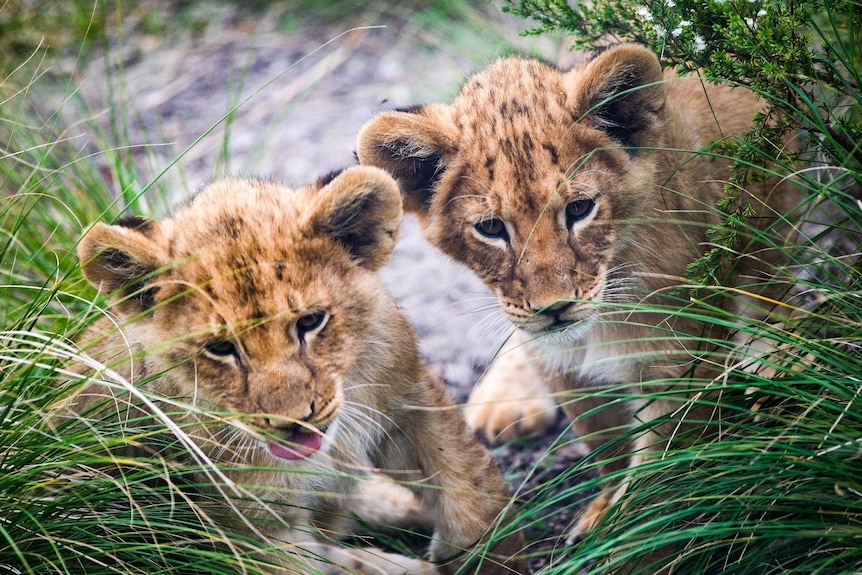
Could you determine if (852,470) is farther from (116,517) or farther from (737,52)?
(116,517)

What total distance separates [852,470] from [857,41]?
1817mm

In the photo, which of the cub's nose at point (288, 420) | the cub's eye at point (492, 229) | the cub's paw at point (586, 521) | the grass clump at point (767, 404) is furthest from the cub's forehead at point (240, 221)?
the cub's paw at point (586, 521)

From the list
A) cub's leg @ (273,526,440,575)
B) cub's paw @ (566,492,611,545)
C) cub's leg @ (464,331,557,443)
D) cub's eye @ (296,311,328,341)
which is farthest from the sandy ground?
cub's eye @ (296,311,328,341)

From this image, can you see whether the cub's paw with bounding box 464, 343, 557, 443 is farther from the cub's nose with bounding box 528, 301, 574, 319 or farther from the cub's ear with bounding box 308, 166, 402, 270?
the cub's ear with bounding box 308, 166, 402, 270

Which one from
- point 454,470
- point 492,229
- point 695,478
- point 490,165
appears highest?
point 490,165

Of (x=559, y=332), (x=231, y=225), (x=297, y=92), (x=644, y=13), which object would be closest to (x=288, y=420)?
(x=231, y=225)

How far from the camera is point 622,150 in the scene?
3.69 m

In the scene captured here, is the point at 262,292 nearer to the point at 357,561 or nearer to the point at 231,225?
the point at 231,225

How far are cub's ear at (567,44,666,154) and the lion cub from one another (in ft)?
2.72

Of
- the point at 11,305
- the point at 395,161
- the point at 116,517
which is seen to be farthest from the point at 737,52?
the point at 11,305

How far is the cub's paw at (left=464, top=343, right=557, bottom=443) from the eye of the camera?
4.79 meters

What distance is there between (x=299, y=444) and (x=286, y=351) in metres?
0.31

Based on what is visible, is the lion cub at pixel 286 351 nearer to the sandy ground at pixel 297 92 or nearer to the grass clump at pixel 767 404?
the grass clump at pixel 767 404

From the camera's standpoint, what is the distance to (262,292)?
126 inches
